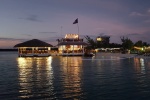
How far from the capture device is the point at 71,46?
8375cm

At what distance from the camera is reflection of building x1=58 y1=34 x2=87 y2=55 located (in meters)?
82.2

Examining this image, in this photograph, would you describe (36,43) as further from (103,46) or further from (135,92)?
(103,46)

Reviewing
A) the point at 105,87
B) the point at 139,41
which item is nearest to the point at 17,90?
the point at 105,87

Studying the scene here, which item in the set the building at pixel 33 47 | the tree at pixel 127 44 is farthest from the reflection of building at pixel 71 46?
the tree at pixel 127 44

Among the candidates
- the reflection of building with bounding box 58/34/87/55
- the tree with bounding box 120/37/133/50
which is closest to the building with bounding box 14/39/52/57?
the reflection of building with bounding box 58/34/87/55

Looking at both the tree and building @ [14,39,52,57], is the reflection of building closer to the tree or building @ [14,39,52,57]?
building @ [14,39,52,57]

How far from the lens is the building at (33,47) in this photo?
251ft

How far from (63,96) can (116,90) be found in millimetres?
4068

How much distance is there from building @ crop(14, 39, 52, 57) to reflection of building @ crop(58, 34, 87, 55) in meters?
5.38

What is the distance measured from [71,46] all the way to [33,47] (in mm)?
13407

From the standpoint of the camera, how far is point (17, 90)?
57.2ft

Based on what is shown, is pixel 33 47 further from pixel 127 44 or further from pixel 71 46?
pixel 127 44

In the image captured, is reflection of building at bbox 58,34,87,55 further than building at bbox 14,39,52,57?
Yes

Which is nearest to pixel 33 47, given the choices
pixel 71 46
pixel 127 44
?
Answer: pixel 71 46
